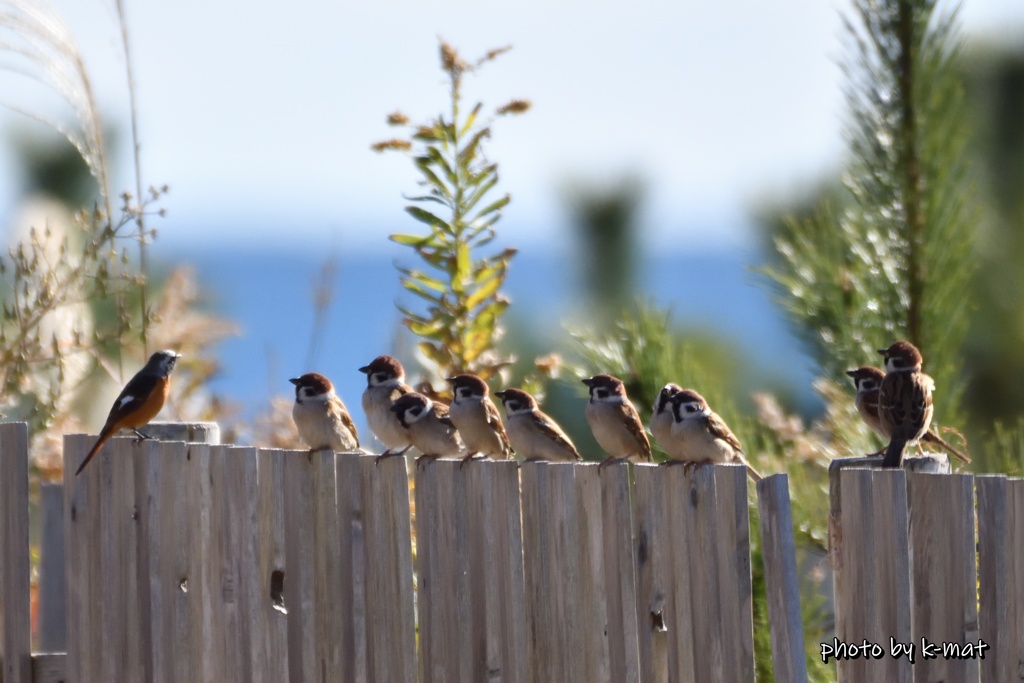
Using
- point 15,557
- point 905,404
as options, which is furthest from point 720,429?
point 15,557

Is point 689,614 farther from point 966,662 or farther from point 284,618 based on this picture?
point 284,618

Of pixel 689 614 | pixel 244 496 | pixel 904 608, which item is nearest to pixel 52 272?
pixel 244 496

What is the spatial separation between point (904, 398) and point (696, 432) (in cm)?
61

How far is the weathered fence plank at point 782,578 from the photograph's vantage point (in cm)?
275

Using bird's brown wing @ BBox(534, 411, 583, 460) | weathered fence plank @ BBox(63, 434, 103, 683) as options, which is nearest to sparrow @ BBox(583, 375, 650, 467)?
bird's brown wing @ BBox(534, 411, 583, 460)

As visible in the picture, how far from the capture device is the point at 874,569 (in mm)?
2701

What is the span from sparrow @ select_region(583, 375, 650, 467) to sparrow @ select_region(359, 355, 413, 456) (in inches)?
25.5

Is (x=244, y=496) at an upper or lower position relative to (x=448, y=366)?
lower

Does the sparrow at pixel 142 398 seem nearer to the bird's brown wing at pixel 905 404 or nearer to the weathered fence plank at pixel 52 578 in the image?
the weathered fence plank at pixel 52 578

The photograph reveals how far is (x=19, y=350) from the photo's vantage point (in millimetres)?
4676

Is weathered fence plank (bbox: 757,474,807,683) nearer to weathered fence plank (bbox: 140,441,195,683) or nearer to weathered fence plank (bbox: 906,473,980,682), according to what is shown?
weathered fence plank (bbox: 906,473,980,682)

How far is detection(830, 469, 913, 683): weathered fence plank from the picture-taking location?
105 inches

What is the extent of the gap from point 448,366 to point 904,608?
8.33 feet

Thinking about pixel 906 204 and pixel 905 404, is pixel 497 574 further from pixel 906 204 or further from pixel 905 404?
pixel 906 204
